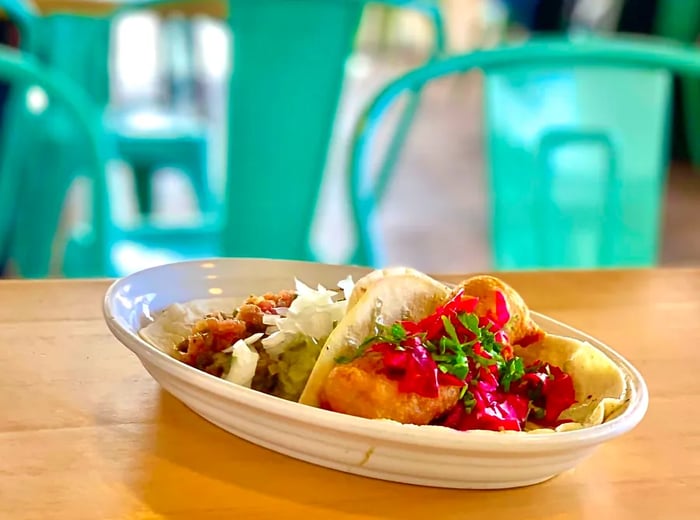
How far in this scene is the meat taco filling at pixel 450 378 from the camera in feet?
1.60

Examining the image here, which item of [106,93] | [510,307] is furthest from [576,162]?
[106,93]

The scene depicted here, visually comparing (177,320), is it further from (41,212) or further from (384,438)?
(41,212)

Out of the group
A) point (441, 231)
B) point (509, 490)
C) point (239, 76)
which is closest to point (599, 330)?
point (509, 490)

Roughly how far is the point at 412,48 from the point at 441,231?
3.88m

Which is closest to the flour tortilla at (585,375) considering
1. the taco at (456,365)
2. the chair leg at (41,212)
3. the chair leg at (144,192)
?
the taco at (456,365)

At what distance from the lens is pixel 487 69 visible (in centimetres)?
130

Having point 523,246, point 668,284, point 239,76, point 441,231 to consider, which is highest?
point 239,76

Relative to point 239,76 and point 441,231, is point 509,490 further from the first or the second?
point 441,231

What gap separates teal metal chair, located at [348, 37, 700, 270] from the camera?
1348 millimetres

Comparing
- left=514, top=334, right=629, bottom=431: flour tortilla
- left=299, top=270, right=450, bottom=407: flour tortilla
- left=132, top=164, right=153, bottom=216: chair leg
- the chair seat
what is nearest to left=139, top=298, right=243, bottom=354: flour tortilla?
left=299, top=270, right=450, bottom=407: flour tortilla

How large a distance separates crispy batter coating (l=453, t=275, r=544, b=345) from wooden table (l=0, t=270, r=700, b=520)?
0.29ft

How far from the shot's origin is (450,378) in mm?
500

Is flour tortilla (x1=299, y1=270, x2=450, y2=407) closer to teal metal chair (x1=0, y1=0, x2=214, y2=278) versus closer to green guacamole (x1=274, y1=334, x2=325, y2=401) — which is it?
green guacamole (x1=274, y1=334, x2=325, y2=401)

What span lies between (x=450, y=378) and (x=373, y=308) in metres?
0.07
